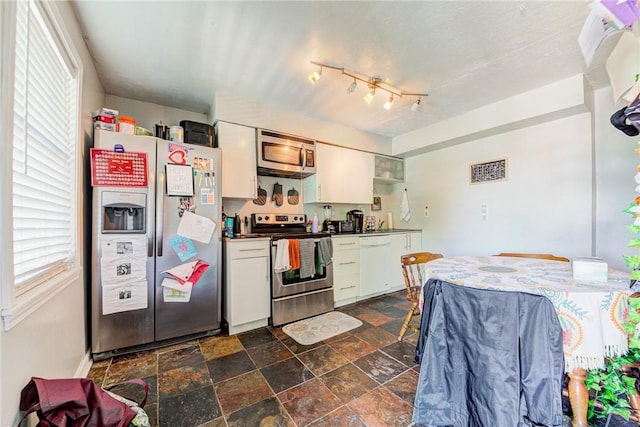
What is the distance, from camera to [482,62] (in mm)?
2131

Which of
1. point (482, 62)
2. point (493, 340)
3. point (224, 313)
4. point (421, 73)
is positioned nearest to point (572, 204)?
point (482, 62)

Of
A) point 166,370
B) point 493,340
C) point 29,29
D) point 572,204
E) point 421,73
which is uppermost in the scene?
point 421,73

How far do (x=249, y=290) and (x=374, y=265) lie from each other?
1739 millimetres

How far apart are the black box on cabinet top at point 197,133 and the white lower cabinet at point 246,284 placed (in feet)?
3.50

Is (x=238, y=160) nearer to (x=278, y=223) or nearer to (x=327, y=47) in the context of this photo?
(x=278, y=223)

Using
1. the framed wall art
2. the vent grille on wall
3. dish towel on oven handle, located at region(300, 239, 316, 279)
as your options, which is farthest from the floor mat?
the vent grille on wall

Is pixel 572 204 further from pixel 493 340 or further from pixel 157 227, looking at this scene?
pixel 157 227

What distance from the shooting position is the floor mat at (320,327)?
7.71 ft

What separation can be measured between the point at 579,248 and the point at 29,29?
4339mm

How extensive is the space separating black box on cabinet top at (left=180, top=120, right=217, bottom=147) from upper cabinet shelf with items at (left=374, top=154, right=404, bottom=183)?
97.7 inches

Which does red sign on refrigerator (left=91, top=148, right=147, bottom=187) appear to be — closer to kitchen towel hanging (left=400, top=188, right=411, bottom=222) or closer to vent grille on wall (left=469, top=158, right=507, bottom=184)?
kitchen towel hanging (left=400, top=188, right=411, bottom=222)

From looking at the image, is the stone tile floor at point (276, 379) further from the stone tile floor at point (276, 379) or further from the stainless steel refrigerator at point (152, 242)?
the stainless steel refrigerator at point (152, 242)

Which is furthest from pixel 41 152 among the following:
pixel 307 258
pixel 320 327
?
pixel 320 327

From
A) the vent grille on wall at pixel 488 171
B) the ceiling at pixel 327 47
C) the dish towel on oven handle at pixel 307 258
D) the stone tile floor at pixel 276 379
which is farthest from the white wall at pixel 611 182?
the dish towel on oven handle at pixel 307 258
